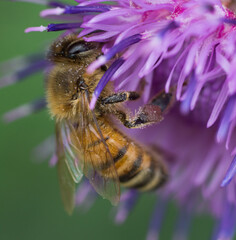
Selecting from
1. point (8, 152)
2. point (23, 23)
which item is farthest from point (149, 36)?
point (8, 152)

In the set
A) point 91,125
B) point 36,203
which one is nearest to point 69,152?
point 91,125

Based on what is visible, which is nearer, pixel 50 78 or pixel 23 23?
pixel 50 78

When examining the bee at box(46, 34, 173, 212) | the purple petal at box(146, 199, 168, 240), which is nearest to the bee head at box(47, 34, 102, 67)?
the bee at box(46, 34, 173, 212)

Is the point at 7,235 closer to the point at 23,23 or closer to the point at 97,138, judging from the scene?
the point at 23,23

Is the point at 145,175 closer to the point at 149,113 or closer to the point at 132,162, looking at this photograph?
the point at 132,162

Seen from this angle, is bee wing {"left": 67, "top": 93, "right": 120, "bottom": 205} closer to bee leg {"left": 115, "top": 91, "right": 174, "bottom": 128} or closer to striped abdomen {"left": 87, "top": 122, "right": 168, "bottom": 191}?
striped abdomen {"left": 87, "top": 122, "right": 168, "bottom": 191}

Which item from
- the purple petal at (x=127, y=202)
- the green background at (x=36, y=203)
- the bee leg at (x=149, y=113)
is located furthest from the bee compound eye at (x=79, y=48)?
the green background at (x=36, y=203)

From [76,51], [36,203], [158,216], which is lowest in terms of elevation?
[36,203]
